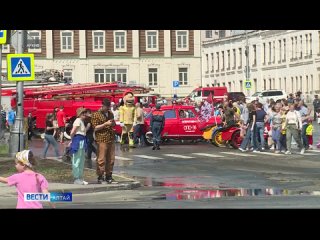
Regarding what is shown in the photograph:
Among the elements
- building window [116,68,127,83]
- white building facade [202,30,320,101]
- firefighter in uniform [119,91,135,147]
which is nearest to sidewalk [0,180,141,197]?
firefighter in uniform [119,91,135,147]

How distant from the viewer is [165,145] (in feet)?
117

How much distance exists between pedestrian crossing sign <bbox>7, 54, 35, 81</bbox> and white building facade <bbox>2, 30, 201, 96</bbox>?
58.7 m

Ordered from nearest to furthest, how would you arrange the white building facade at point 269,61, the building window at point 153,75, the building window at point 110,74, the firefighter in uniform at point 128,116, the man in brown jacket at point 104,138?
1. the man in brown jacket at point 104,138
2. the firefighter in uniform at point 128,116
3. the white building facade at point 269,61
4. the building window at point 110,74
5. the building window at point 153,75

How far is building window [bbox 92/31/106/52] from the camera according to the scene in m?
83.5

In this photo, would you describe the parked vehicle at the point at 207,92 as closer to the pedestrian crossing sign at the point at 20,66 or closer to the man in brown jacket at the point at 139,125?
the man in brown jacket at the point at 139,125

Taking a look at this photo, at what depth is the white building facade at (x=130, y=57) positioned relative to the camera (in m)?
82.8

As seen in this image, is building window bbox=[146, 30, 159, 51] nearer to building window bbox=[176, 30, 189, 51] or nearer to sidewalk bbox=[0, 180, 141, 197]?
building window bbox=[176, 30, 189, 51]

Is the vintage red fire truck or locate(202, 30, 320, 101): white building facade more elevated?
locate(202, 30, 320, 101): white building facade

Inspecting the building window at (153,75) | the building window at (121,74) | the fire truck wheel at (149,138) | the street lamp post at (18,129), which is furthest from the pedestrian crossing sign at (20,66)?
the building window at (153,75)

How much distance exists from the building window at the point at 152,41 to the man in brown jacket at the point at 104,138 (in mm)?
63071

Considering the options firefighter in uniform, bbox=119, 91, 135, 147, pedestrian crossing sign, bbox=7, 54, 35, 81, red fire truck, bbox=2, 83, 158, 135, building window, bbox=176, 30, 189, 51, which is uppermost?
building window, bbox=176, 30, 189, 51
